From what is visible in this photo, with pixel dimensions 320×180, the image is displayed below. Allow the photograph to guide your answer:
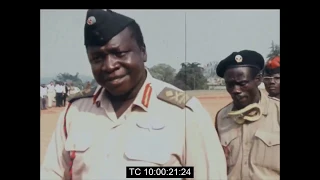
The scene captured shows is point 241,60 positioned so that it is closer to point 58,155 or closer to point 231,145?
point 231,145

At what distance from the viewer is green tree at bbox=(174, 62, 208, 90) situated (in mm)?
4559

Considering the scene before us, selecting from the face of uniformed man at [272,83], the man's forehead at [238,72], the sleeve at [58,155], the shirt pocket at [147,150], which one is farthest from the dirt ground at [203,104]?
the shirt pocket at [147,150]

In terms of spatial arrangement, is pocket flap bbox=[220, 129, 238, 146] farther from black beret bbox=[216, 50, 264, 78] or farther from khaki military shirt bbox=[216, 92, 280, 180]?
black beret bbox=[216, 50, 264, 78]

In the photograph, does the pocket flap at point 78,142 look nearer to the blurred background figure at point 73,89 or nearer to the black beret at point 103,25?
the blurred background figure at point 73,89

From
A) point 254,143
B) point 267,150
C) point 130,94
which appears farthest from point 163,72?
point 267,150

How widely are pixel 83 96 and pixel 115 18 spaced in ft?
2.22

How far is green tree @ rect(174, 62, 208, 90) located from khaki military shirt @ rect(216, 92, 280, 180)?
28 cm

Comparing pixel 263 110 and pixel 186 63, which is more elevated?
pixel 186 63

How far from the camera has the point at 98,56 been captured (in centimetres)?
457

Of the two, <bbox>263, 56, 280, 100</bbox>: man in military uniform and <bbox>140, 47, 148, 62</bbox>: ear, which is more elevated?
<bbox>140, 47, 148, 62</bbox>: ear

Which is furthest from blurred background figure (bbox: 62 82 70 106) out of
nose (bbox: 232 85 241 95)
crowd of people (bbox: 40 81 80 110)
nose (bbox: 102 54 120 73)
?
nose (bbox: 232 85 241 95)

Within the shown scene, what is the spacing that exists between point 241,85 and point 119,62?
0.98 metres
